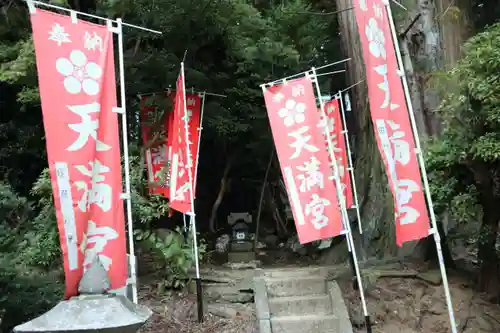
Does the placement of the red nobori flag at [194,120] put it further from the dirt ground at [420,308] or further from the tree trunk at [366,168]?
the tree trunk at [366,168]

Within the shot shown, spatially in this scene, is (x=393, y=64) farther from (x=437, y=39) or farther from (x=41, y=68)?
(x=437, y=39)

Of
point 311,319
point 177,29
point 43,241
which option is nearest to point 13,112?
point 177,29

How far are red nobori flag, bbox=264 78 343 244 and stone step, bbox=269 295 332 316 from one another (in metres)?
1.38

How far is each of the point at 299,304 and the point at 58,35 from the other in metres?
5.27

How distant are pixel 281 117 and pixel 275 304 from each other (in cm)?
296

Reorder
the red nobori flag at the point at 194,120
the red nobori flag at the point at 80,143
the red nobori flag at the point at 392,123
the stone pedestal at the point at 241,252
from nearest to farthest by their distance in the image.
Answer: the red nobori flag at the point at 80,143
the red nobori flag at the point at 392,123
the red nobori flag at the point at 194,120
the stone pedestal at the point at 241,252

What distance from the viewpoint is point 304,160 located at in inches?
275

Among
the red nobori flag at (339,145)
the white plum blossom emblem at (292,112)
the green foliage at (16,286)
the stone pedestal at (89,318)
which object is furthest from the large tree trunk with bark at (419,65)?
the stone pedestal at (89,318)

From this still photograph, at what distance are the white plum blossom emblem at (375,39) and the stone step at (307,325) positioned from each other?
3917mm

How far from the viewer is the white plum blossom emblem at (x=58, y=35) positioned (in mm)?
4324

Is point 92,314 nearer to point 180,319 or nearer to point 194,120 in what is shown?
point 180,319

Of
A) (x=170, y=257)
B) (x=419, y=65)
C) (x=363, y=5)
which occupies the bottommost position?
(x=170, y=257)

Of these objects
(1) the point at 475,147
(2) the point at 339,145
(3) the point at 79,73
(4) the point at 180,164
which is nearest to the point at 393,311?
(1) the point at 475,147

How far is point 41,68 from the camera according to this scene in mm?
4211
